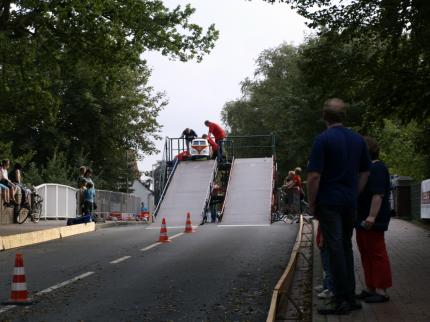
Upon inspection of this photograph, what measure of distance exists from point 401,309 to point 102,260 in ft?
23.6

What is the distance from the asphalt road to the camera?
28.3 feet

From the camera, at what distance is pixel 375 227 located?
829 centimetres

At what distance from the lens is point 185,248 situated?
16.2 meters

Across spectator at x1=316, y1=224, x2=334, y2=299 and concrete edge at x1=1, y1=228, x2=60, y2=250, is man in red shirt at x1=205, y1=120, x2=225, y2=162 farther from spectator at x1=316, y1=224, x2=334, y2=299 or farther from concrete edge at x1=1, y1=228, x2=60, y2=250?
spectator at x1=316, y1=224, x2=334, y2=299

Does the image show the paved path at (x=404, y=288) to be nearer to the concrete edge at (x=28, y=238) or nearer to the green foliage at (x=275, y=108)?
the concrete edge at (x=28, y=238)

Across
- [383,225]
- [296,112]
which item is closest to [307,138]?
[296,112]

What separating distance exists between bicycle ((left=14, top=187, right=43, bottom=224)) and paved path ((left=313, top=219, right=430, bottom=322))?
44.3 feet

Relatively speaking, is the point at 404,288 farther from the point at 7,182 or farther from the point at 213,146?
the point at 213,146

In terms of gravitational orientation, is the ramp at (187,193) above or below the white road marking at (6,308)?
above

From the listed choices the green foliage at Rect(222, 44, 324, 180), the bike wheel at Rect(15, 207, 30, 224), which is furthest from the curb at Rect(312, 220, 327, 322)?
the green foliage at Rect(222, 44, 324, 180)

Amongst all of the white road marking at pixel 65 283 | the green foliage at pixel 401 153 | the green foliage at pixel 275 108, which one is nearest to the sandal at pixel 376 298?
the white road marking at pixel 65 283

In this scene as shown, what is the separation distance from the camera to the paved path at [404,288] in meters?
7.42

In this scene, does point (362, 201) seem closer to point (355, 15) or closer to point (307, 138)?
point (355, 15)

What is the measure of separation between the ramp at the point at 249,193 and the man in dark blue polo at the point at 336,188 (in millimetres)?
17618
